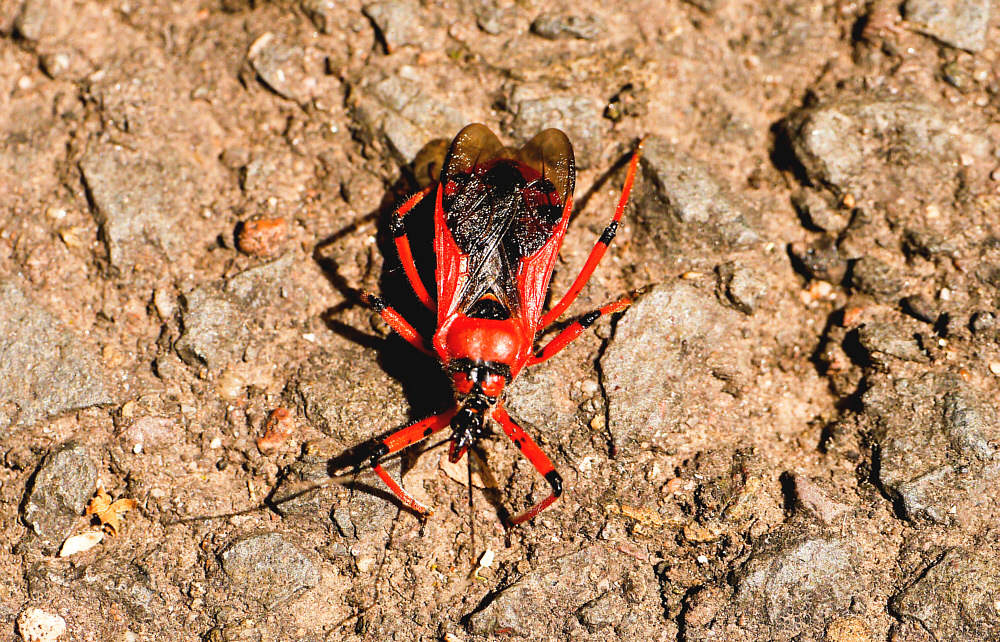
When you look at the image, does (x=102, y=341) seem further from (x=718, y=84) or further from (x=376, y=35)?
(x=718, y=84)

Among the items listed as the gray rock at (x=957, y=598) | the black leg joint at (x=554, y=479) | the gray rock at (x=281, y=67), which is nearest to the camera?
the gray rock at (x=957, y=598)

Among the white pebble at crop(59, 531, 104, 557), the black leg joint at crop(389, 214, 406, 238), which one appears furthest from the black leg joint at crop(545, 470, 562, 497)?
the white pebble at crop(59, 531, 104, 557)

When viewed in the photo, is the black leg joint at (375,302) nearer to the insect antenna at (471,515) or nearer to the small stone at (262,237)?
the small stone at (262,237)

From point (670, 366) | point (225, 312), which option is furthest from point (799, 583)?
point (225, 312)

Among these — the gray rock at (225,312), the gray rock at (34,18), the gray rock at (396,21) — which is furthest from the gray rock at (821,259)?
the gray rock at (34,18)

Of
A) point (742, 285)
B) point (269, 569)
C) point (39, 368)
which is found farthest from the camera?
point (742, 285)

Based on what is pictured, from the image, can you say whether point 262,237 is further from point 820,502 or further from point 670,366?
point 820,502

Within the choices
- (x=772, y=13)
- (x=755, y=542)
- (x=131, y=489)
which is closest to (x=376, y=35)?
(x=772, y=13)
